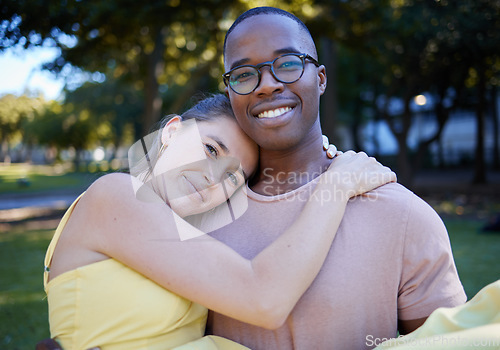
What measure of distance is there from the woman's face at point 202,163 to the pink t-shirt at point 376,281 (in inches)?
25.0

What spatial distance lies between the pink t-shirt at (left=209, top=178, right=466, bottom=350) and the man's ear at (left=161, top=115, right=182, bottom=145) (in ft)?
3.20

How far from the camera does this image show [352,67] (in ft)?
84.8

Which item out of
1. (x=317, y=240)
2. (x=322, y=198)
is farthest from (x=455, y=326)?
(x=322, y=198)

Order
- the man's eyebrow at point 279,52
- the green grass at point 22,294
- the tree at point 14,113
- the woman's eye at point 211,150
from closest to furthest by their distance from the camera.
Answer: the man's eyebrow at point 279,52 → the woman's eye at point 211,150 → the green grass at point 22,294 → the tree at point 14,113

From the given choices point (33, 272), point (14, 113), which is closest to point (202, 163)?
point (33, 272)

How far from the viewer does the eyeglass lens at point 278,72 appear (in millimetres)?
2076

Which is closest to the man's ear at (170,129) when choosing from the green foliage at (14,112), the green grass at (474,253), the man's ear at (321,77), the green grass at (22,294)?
the man's ear at (321,77)

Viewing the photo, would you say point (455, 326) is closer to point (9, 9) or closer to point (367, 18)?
point (9, 9)

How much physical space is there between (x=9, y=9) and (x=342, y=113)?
2765 cm

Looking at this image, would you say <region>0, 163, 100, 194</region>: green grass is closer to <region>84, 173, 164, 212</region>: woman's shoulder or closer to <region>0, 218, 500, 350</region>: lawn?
<region>0, 218, 500, 350</region>: lawn

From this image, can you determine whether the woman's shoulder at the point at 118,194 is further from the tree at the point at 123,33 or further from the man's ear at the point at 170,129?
the tree at the point at 123,33

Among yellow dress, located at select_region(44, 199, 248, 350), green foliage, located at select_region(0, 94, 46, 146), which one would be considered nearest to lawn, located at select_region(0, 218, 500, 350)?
yellow dress, located at select_region(44, 199, 248, 350)

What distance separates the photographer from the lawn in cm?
579

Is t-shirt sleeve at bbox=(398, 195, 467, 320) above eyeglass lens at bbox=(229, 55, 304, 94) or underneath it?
underneath
